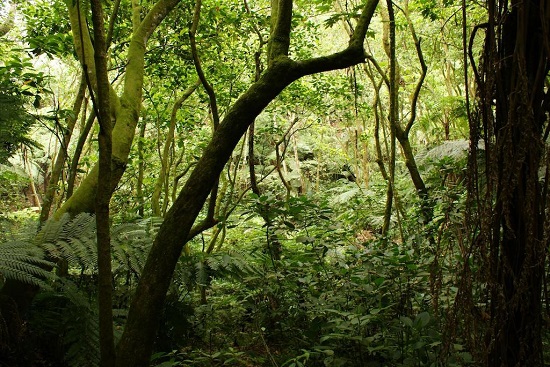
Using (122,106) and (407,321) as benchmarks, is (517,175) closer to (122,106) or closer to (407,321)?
(407,321)

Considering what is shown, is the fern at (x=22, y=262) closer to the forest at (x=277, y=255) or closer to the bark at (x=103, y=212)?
the forest at (x=277, y=255)

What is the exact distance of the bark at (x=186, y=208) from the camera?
1580mm

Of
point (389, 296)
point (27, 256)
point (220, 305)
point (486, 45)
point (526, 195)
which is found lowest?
point (220, 305)

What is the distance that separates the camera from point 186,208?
168 cm

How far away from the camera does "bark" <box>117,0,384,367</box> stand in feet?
5.18

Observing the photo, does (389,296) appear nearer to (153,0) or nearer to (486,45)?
(486,45)

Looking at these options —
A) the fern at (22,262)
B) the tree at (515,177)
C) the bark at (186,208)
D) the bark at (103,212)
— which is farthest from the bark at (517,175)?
the fern at (22,262)

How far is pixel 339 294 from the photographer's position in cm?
271

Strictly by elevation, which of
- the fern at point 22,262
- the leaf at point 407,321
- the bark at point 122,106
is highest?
the bark at point 122,106

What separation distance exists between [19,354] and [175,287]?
0.86 meters

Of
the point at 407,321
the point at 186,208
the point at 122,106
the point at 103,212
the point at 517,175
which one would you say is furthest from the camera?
the point at 122,106

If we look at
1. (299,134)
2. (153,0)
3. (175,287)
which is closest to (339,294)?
(175,287)

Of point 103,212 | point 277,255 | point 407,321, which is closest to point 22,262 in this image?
point 103,212

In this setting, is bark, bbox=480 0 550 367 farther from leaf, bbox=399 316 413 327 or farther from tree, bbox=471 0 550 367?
leaf, bbox=399 316 413 327
